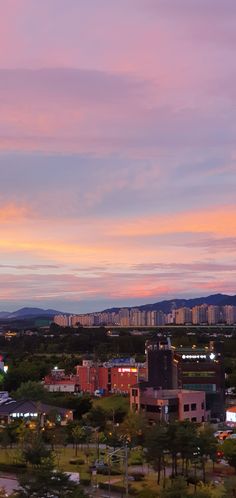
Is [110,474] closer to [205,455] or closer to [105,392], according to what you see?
[205,455]

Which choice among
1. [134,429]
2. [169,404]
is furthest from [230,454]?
[169,404]

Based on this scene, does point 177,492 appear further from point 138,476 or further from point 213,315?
point 213,315

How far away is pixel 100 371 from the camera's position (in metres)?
45.5

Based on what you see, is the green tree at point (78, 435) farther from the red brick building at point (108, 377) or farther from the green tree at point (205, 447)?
the red brick building at point (108, 377)

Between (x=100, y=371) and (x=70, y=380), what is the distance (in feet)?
7.59

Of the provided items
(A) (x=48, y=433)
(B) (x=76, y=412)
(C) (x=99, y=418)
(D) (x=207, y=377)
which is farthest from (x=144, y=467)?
(D) (x=207, y=377)

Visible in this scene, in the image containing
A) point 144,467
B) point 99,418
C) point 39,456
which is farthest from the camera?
point 99,418

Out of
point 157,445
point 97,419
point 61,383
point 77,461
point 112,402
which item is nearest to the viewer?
point 157,445

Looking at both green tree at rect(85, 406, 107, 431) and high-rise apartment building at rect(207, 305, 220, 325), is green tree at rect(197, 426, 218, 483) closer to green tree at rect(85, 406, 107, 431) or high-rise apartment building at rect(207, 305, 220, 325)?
green tree at rect(85, 406, 107, 431)

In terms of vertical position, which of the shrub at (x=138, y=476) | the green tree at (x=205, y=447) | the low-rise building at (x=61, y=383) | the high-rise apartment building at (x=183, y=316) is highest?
the high-rise apartment building at (x=183, y=316)

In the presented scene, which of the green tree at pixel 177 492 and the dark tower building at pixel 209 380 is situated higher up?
the dark tower building at pixel 209 380

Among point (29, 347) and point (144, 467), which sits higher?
point (29, 347)

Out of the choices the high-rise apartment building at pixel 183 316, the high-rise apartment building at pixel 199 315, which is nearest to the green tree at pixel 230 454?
the high-rise apartment building at pixel 199 315

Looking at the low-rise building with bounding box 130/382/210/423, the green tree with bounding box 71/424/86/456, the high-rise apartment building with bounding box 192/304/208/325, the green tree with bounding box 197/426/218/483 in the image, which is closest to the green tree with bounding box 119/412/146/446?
the green tree with bounding box 71/424/86/456
